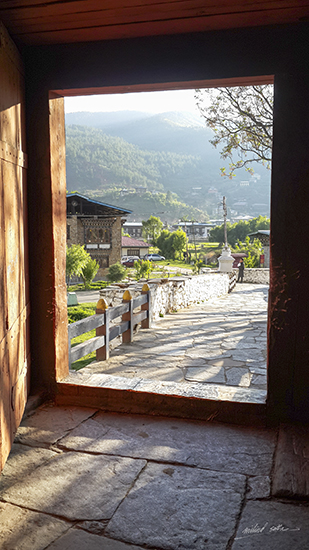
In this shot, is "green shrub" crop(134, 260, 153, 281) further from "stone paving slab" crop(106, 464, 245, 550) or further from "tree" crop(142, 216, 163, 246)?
"tree" crop(142, 216, 163, 246)

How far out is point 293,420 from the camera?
2.60 meters

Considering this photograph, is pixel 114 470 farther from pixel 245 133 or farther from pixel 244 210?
pixel 244 210

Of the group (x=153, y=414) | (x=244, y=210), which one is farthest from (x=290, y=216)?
(x=244, y=210)

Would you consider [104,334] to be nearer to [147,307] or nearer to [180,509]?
[147,307]

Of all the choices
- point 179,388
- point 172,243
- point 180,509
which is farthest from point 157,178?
point 180,509

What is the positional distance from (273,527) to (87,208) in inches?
1345

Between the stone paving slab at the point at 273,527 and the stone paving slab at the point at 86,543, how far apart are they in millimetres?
451

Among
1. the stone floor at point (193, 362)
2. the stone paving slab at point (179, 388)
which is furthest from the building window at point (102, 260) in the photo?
the stone paving slab at point (179, 388)

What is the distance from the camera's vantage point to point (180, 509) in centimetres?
182

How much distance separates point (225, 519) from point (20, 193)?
2.25 m

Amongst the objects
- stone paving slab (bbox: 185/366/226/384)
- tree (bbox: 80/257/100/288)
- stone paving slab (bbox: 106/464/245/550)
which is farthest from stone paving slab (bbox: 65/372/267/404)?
tree (bbox: 80/257/100/288)

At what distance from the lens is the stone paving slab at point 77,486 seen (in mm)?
1828

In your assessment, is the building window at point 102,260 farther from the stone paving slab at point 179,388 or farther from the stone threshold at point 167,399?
the stone threshold at point 167,399

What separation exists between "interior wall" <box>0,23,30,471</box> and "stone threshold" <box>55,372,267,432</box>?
16.2 inches
